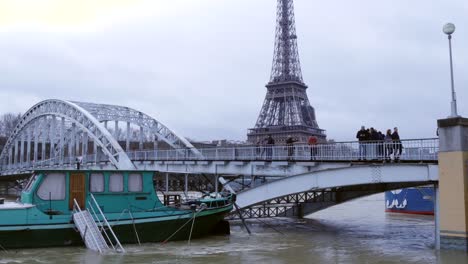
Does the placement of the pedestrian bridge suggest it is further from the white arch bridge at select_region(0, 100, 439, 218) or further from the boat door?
the boat door

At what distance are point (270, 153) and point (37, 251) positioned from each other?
40.0 feet

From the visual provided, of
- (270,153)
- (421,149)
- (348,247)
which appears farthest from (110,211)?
(421,149)

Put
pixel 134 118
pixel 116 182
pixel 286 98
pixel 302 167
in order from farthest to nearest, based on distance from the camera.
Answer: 1. pixel 286 98
2. pixel 134 118
3. pixel 302 167
4. pixel 116 182

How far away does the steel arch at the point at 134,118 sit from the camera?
171ft

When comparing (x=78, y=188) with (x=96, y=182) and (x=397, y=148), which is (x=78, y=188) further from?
(x=397, y=148)

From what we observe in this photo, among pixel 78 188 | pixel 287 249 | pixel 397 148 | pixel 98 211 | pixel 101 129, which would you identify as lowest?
pixel 287 249

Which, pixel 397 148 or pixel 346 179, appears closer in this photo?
pixel 397 148

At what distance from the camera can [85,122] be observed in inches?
2172

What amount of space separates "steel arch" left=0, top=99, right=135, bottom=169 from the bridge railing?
536 inches

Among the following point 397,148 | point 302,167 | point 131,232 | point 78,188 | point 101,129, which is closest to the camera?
point 397,148

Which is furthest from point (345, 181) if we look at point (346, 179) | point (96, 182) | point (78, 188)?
point (78, 188)

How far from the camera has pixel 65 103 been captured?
59.4 metres

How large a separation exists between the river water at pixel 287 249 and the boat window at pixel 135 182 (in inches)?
106

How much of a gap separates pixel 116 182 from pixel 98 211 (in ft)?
5.38
